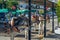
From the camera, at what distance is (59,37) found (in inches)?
380

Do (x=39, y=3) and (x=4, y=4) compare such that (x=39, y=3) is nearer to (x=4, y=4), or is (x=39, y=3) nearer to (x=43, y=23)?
(x=43, y=23)

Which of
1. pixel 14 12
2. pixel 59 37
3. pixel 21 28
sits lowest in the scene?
pixel 59 37

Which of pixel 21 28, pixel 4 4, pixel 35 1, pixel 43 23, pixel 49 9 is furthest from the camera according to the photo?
pixel 49 9

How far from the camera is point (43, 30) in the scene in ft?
34.0

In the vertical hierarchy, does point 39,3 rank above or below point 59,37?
above

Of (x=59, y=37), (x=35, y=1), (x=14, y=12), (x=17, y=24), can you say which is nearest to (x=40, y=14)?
(x=35, y=1)

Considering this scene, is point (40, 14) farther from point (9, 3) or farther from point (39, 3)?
point (9, 3)

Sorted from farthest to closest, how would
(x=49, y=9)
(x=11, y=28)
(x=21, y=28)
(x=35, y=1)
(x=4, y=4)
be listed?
(x=49, y=9) < (x=35, y=1) < (x=4, y=4) < (x=21, y=28) < (x=11, y=28)

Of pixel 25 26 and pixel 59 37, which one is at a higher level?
pixel 25 26

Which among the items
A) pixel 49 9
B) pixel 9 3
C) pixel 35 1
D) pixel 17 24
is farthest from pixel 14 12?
pixel 49 9

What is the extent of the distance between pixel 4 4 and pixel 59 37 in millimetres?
3108

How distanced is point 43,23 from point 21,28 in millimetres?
3115

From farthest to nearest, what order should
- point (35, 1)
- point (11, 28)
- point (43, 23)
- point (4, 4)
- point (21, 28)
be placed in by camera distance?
point (43, 23) < point (35, 1) < point (4, 4) < point (21, 28) < point (11, 28)

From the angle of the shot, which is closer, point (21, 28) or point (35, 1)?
point (21, 28)
